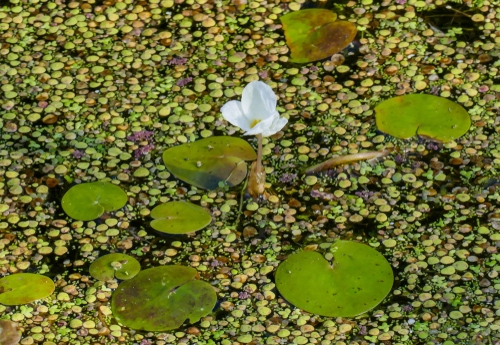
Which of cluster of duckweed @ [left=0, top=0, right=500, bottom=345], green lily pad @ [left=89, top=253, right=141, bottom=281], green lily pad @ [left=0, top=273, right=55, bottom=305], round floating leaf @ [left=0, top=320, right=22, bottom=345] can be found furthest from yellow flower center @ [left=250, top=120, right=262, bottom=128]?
round floating leaf @ [left=0, top=320, right=22, bottom=345]

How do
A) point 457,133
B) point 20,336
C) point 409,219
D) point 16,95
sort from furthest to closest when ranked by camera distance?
1. point 16,95
2. point 457,133
3. point 409,219
4. point 20,336

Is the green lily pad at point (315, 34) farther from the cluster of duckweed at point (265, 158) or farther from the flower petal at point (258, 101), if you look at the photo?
the flower petal at point (258, 101)

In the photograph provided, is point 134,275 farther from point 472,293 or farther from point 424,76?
point 424,76

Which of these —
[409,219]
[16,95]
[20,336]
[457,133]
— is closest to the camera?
[20,336]

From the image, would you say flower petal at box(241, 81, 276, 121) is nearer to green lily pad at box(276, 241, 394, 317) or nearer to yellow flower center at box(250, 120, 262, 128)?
yellow flower center at box(250, 120, 262, 128)

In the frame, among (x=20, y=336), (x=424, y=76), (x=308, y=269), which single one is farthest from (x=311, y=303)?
(x=424, y=76)
